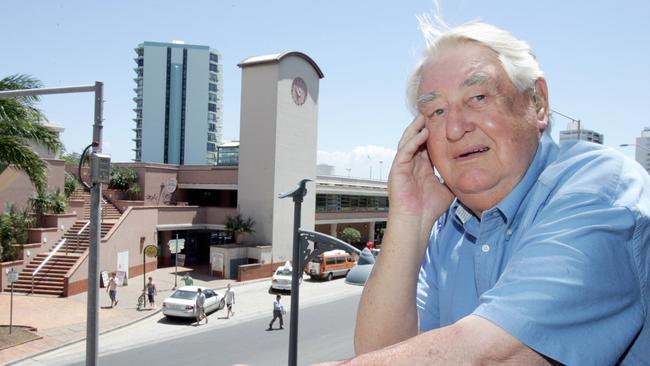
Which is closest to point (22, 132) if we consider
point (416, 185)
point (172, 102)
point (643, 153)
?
point (416, 185)

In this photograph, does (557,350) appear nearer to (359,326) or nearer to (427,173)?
(359,326)

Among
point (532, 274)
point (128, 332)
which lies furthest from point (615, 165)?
point (128, 332)

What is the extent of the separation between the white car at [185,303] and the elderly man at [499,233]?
775 inches

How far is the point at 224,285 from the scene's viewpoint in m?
27.6

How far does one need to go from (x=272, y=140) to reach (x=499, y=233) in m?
30.2

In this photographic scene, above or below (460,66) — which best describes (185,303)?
below

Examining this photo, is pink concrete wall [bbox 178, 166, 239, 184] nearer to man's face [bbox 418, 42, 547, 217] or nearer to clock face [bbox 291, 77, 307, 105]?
clock face [bbox 291, 77, 307, 105]

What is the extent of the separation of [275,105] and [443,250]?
29760 mm

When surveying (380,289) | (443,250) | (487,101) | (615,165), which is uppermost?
(487,101)

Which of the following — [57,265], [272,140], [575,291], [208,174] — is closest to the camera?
[575,291]

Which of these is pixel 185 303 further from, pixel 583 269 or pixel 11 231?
pixel 583 269

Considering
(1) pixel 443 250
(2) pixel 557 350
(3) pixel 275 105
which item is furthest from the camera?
(3) pixel 275 105

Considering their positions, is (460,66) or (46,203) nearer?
(460,66)

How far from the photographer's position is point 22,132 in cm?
1445
